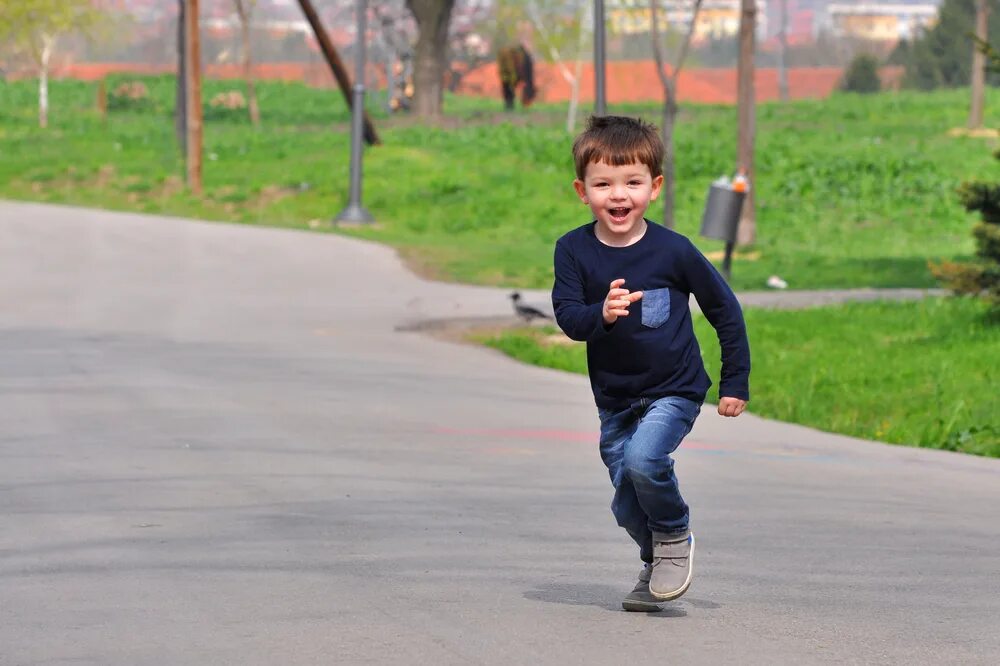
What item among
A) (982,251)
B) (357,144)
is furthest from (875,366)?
(357,144)

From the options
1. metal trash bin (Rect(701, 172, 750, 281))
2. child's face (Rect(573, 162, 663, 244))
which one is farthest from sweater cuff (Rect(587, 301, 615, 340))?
metal trash bin (Rect(701, 172, 750, 281))

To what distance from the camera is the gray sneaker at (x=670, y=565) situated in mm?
6047

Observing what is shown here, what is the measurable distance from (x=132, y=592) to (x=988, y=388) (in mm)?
8484

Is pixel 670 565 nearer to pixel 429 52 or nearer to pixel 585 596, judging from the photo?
pixel 585 596

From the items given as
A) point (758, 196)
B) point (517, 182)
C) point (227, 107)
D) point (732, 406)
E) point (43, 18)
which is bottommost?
point (758, 196)

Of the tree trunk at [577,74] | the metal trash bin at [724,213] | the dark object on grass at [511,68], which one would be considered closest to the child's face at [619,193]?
the metal trash bin at [724,213]

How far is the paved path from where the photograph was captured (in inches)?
225

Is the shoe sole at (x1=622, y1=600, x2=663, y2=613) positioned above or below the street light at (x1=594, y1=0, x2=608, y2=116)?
below

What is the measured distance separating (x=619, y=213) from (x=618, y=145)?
0.65ft

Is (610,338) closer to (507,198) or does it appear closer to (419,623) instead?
(419,623)

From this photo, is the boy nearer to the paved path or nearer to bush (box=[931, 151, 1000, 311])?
the paved path

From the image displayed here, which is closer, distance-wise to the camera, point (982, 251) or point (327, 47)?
point (982, 251)

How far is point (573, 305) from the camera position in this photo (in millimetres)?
5910

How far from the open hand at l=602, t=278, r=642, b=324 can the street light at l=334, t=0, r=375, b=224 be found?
25650 millimetres
